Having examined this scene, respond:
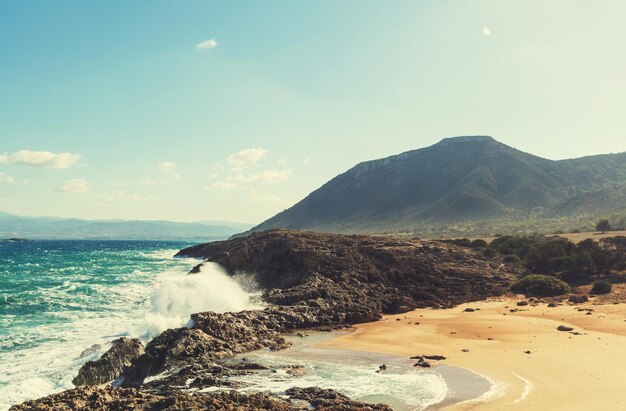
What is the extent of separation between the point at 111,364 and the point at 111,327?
9.57 m

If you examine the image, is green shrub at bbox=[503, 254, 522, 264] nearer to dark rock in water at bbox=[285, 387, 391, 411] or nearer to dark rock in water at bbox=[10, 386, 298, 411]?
dark rock in water at bbox=[285, 387, 391, 411]

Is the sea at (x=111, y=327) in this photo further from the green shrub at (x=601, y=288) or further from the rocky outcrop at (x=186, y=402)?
the green shrub at (x=601, y=288)

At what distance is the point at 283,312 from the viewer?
2686 cm

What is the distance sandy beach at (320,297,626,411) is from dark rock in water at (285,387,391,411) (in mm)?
2588

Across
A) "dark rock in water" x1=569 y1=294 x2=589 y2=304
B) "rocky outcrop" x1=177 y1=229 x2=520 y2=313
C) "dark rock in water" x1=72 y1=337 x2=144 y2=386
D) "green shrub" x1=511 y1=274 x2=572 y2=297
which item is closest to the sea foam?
"rocky outcrop" x1=177 y1=229 x2=520 y2=313

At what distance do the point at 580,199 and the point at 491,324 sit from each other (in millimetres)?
120923

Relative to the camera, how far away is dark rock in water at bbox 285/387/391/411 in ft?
40.5

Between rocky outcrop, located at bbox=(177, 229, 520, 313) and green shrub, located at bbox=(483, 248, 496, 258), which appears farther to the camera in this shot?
green shrub, located at bbox=(483, 248, 496, 258)

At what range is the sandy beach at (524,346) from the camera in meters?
13.7

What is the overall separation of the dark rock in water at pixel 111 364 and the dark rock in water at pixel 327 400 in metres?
8.56

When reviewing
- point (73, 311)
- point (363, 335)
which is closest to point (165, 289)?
point (73, 311)

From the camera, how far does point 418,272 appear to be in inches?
1491

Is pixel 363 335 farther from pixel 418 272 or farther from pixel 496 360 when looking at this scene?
pixel 418 272

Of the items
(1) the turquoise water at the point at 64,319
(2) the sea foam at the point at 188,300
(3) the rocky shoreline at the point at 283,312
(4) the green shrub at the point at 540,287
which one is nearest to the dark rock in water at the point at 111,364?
(3) the rocky shoreline at the point at 283,312
